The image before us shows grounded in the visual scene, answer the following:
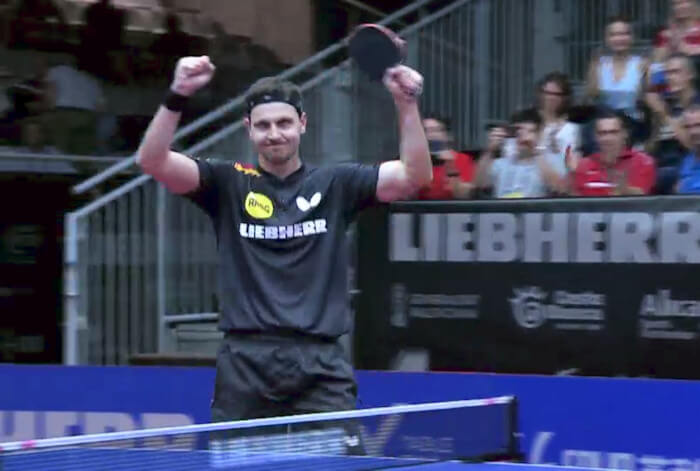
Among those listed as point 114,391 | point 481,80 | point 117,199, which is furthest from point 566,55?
point 114,391

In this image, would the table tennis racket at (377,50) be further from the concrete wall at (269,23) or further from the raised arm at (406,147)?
the concrete wall at (269,23)

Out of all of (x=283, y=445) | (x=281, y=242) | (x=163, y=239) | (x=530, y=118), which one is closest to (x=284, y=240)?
(x=281, y=242)

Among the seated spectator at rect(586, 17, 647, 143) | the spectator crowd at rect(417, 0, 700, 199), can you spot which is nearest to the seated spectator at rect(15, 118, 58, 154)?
the spectator crowd at rect(417, 0, 700, 199)

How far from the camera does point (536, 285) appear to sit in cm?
785

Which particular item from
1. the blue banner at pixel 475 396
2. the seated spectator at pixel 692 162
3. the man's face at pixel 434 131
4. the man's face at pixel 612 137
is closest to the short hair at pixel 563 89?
the man's face at pixel 434 131

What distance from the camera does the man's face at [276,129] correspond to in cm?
475

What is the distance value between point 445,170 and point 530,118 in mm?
890

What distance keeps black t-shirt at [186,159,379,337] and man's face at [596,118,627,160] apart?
11.5ft

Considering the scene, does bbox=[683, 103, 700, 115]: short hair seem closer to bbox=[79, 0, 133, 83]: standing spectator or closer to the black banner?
the black banner

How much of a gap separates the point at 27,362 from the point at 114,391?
13.8 ft

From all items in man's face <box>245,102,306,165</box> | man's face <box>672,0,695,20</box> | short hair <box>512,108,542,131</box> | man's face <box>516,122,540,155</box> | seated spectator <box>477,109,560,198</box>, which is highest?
man's face <box>672,0,695,20</box>

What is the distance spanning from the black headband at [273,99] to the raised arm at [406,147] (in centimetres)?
31

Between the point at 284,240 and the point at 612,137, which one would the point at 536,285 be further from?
the point at 284,240

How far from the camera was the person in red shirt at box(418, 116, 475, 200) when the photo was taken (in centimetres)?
890
